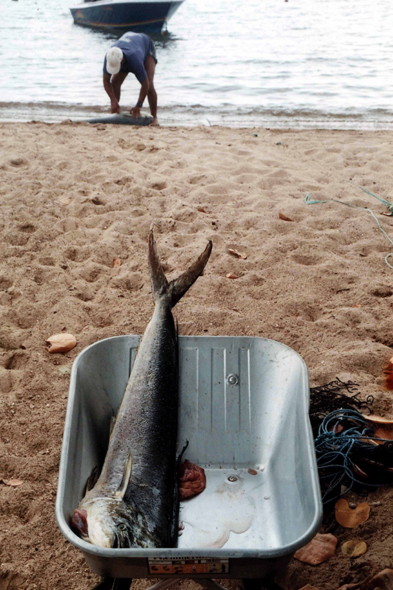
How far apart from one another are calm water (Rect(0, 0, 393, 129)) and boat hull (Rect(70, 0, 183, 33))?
756 millimetres

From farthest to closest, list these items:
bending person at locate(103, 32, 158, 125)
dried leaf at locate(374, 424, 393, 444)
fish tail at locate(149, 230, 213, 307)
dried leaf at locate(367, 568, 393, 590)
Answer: bending person at locate(103, 32, 158, 125) < fish tail at locate(149, 230, 213, 307) < dried leaf at locate(374, 424, 393, 444) < dried leaf at locate(367, 568, 393, 590)

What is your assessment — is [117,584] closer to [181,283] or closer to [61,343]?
[181,283]

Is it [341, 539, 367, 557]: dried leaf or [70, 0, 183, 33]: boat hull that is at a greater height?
[70, 0, 183, 33]: boat hull

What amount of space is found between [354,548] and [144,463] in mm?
907

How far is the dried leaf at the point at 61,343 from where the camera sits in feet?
9.69

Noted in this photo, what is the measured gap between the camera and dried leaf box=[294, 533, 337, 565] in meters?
1.89

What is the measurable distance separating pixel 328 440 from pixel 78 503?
119 centimetres

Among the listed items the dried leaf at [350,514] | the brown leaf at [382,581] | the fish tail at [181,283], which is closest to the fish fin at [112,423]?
the fish tail at [181,283]

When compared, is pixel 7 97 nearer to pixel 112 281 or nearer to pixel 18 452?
pixel 112 281

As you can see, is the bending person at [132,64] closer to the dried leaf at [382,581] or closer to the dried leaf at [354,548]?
the dried leaf at [354,548]

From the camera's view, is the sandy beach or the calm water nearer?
the sandy beach

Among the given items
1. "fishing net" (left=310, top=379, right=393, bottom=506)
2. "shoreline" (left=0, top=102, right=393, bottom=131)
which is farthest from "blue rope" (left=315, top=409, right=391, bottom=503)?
"shoreline" (left=0, top=102, right=393, bottom=131)

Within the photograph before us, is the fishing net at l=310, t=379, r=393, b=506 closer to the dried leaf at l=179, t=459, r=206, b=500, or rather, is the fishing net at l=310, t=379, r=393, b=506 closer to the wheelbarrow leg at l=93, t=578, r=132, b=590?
the dried leaf at l=179, t=459, r=206, b=500

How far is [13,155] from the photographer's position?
5566mm
